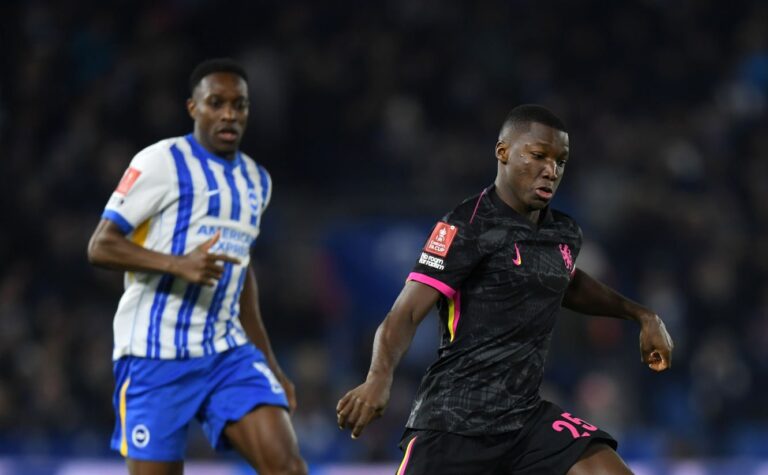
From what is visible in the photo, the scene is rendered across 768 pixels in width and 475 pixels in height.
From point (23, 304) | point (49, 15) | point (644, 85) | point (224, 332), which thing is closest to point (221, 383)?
point (224, 332)

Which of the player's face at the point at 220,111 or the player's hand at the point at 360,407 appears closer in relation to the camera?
the player's hand at the point at 360,407

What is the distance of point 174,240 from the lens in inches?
206

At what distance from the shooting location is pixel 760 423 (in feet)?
34.5

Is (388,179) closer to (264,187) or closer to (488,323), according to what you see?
(264,187)

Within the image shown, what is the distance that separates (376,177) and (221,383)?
6842mm

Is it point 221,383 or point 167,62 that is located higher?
point 167,62

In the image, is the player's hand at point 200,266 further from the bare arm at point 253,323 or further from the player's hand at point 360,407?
the player's hand at point 360,407

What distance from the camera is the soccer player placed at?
5051 millimetres

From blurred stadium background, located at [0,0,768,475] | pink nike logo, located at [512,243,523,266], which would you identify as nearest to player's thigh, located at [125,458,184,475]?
pink nike logo, located at [512,243,523,266]

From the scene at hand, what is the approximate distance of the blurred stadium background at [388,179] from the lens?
9562 mm

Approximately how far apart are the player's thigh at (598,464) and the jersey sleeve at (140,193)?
82.1 inches

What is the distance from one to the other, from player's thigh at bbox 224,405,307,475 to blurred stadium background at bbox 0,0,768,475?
338 centimetres

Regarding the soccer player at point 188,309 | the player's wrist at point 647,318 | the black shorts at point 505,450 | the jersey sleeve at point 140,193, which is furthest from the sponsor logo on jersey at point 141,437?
the player's wrist at point 647,318

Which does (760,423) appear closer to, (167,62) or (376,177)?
(376,177)
